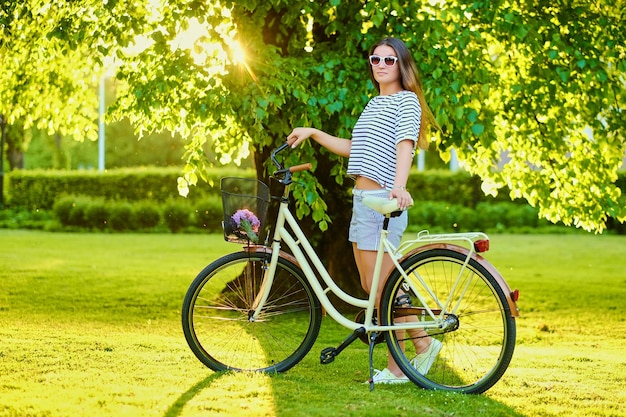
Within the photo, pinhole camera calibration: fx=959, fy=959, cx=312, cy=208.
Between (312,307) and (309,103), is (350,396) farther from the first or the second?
(309,103)

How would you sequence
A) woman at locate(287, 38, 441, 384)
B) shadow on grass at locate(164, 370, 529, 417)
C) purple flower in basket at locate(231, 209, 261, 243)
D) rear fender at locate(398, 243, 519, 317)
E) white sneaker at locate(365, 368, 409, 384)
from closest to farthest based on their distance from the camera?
shadow on grass at locate(164, 370, 529, 417)
rear fender at locate(398, 243, 519, 317)
woman at locate(287, 38, 441, 384)
purple flower in basket at locate(231, 209, 261, 243)
white sneaker at locate(365, 368, 409, 384)

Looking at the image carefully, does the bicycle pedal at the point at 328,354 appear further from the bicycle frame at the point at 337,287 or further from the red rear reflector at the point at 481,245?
the red rear reflector at the point at 481,245

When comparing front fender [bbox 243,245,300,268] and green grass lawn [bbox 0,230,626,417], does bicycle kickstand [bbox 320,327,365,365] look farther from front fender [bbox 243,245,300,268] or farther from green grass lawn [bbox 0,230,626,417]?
front fender [bbox 243,245,300,268]

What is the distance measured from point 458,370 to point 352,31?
321 cm

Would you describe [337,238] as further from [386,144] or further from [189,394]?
[189,394]

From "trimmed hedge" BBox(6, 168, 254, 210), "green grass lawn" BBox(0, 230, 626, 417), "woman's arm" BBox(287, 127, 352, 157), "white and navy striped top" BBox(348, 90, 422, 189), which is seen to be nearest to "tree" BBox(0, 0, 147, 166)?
"green grass lawn" BBox(0, 230, 626, 417)

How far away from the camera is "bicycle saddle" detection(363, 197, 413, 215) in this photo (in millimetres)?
5010

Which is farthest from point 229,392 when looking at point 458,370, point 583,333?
point 583,333

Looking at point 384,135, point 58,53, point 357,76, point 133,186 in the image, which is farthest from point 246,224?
point 133,186

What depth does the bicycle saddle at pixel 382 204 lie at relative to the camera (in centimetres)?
501

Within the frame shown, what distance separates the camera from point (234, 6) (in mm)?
8305

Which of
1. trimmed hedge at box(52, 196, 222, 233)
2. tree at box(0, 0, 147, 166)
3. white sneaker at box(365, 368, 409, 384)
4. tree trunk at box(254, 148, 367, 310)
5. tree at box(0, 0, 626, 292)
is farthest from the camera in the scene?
trimmed hedge at box(52, 196, 222, 233)

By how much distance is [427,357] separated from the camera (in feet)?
17.6

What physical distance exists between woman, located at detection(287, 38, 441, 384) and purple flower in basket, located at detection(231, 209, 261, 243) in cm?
47
